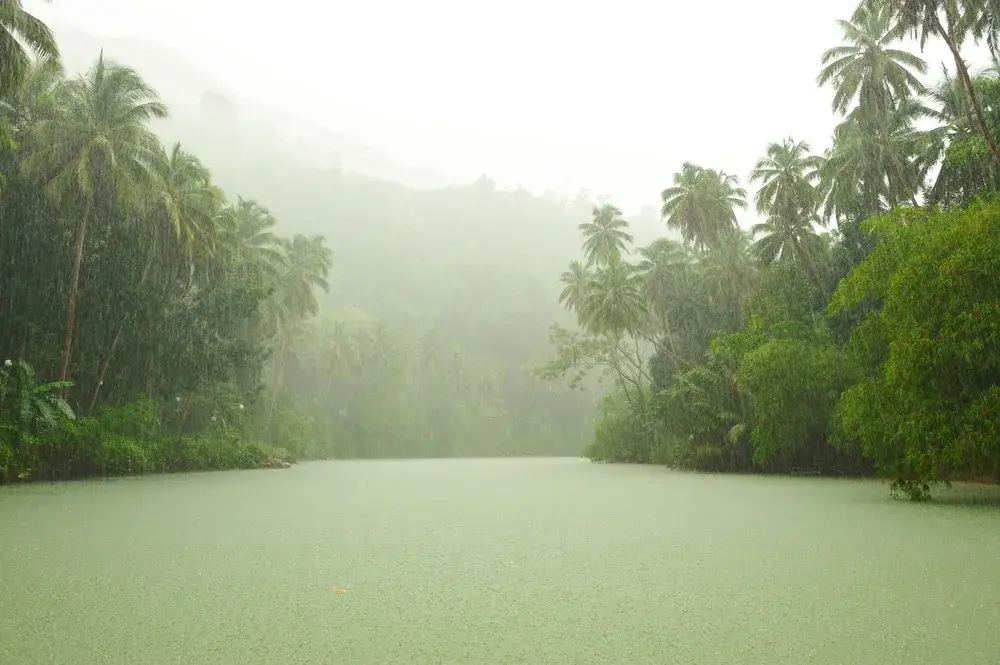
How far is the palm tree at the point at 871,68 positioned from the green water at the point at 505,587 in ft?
53.7

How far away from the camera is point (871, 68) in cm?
2067

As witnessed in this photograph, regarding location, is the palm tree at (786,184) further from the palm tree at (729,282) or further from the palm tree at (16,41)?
the palm tree at (16,41)

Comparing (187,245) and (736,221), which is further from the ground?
(736,221)

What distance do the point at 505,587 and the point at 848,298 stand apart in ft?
31.0

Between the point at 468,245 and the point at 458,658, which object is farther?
the point at 468,245

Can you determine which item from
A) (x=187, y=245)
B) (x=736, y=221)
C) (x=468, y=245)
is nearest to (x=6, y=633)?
(x=187, y=245)

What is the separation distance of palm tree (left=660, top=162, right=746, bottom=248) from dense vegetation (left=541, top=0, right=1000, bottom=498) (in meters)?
0.09

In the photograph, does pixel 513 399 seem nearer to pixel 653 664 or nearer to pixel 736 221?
pixel 736 221

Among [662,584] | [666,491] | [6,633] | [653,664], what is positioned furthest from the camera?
[666,491]

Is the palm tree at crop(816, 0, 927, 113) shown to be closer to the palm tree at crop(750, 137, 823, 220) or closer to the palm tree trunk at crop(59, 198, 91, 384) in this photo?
the palm tree at crop(750, 137, 823, 220)

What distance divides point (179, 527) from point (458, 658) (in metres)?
5.83

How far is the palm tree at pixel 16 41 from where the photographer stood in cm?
1255

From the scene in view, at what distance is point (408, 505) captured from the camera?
34.5 feet

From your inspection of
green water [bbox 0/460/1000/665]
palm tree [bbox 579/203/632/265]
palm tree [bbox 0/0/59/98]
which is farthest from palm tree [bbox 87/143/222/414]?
palm tree [bbox 579/203/632/265]
